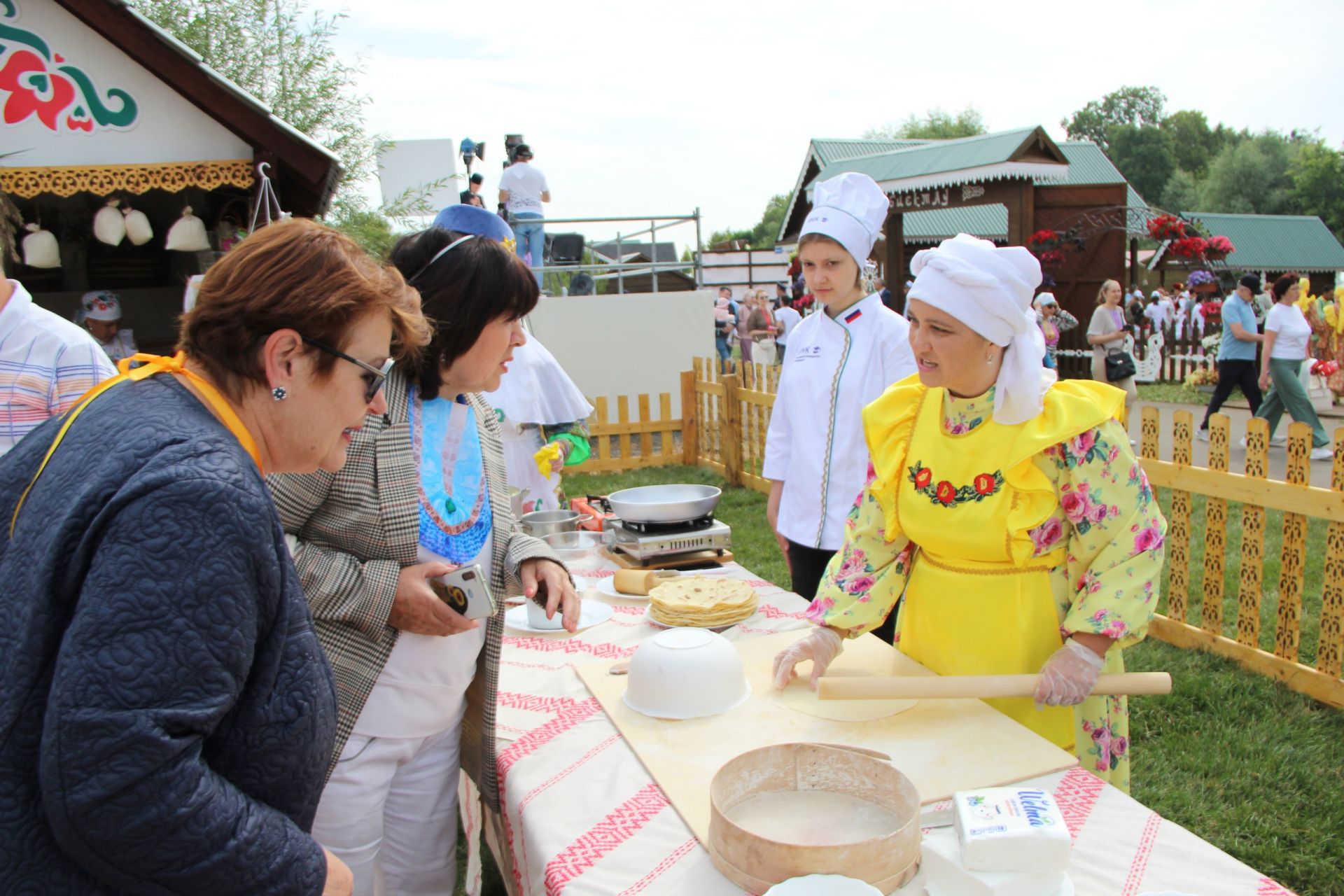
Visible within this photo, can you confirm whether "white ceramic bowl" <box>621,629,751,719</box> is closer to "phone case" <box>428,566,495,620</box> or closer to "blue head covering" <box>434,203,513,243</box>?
"phone case" <box>428,566,495,620</box>

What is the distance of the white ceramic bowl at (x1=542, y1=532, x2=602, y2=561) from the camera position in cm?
334

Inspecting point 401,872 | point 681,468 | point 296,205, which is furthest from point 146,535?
point 681,468

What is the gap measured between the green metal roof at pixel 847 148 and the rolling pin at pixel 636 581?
22297 millimetres

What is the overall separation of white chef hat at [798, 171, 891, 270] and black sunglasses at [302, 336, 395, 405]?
2.19 m

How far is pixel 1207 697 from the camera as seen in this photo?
3834mm

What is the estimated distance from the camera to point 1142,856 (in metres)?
1.29

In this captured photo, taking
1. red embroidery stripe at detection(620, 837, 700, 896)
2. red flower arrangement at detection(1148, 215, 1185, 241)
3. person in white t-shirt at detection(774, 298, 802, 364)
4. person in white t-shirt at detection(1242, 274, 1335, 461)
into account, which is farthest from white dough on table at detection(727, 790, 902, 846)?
red flower arrangement at detection(1148, 215, 1185, 241)

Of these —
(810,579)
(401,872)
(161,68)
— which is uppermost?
(161,68)

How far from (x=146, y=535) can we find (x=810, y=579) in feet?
9.00

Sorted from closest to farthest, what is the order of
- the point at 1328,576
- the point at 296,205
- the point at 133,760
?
the point at 133,760 → the point at 1328,576 → the point at 296,205

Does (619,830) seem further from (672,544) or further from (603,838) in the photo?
(672,544)

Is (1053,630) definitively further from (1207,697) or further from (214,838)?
(1207,697)

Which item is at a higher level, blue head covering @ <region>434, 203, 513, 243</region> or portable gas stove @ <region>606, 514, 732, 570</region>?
blue head covering @ <region>434, 203, 513, 243</region>

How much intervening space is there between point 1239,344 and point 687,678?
1049 centimetres
